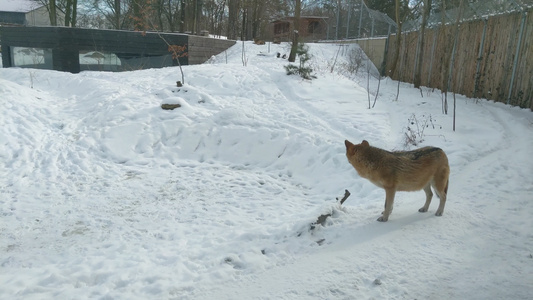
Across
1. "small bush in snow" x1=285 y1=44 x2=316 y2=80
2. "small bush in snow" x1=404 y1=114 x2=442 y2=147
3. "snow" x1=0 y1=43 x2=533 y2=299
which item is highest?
"small bush in snow" x1=285 y1=44 x2=316 y2=80

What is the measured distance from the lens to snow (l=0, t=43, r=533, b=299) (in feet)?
11.0

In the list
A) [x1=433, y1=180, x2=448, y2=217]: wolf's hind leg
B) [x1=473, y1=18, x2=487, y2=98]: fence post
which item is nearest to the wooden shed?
[x1=473, y1=18, x2=487, y2=98]: fence post

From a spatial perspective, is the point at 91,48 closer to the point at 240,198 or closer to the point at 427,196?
the point at 240,198

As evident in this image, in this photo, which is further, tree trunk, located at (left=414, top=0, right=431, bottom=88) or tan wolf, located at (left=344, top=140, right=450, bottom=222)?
tree trunk, located at (left=414, top=0, right=431, bottom=88)

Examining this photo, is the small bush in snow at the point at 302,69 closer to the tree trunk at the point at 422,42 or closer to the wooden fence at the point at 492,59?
the wooden fence at the point at 492,59

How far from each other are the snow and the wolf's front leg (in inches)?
4.5

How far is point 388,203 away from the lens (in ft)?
13.9

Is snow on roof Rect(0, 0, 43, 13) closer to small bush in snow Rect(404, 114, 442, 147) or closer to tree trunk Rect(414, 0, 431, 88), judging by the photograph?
tree trunk Rect(414, 0, 431, 88)

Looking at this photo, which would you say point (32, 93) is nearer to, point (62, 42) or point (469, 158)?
point (62, 42)

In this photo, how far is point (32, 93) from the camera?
10602 mm

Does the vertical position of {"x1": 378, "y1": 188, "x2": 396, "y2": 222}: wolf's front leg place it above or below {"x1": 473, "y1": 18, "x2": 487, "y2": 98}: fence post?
below

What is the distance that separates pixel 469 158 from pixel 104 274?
630 centimetres

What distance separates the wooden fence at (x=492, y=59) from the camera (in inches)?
416

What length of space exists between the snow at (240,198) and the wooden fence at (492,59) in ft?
2.30
